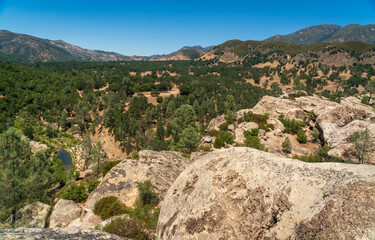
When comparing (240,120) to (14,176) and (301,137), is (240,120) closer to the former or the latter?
(301,137)

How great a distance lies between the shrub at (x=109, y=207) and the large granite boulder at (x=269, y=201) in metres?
9.24

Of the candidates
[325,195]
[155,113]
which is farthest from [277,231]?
[155,113]

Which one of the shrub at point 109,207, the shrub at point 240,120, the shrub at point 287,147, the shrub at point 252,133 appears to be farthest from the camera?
the shrub at point 240,120

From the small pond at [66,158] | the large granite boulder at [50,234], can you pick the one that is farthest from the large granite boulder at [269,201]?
the small pond at [66,158]

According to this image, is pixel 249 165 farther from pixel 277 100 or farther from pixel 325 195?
pixel 277 100

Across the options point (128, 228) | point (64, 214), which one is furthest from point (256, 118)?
point (64, 214)

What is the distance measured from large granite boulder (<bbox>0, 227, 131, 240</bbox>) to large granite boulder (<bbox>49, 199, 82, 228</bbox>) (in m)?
12.5

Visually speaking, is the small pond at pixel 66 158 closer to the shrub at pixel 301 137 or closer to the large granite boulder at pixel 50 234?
the large granite boulder at pixel 50 234

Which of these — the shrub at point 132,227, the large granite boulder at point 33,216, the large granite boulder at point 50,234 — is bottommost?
the large granite boulder at point 33,216

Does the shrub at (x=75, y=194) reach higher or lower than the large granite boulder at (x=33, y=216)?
lower

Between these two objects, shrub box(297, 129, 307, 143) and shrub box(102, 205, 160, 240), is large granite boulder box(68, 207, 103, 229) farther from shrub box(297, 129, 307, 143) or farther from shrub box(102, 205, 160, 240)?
shrub box(297, 129, 307, 143)

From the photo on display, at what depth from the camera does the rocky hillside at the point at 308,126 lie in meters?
36.3

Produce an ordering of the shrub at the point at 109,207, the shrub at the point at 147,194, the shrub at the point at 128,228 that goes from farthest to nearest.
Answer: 1. the shrub at the point at 147,194
2. the shrub at the point at 109,207
3. the shrub at the point at 128,228

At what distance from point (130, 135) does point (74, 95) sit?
80.6 metres
